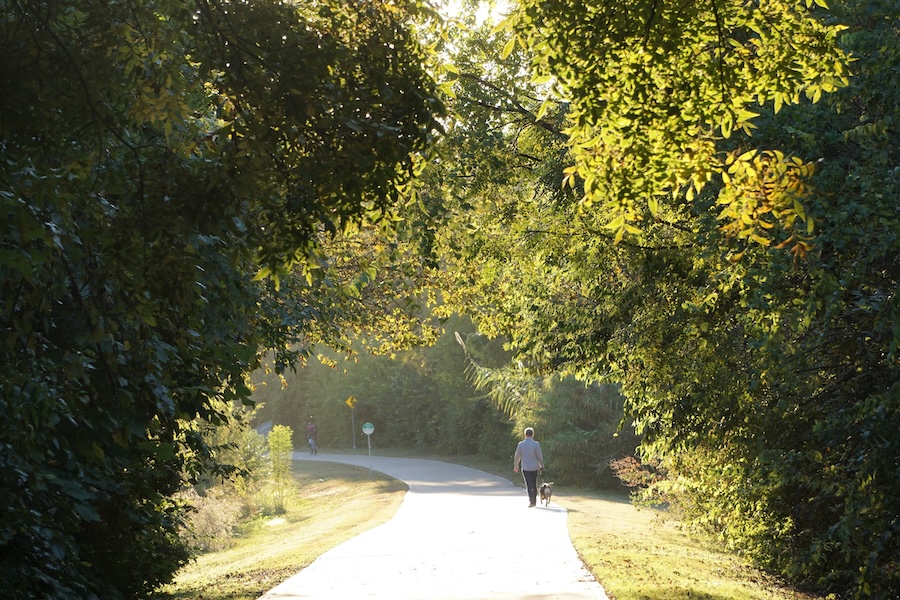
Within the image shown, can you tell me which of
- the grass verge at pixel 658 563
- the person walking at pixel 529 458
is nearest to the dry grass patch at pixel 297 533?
the person walking at pixel 529 458

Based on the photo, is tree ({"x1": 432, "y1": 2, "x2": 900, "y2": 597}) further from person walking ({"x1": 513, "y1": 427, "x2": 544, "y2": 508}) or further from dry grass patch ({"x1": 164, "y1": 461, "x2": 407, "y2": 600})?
person walking ({"x1": 513, "y1": 427, "x2": 544, "y2": 508})

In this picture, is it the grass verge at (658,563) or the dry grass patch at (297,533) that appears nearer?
the grass verge at (658,563)

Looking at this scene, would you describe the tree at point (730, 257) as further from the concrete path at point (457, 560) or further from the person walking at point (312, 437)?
the person walking at point (312, 437)

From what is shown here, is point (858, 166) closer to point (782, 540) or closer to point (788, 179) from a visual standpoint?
point (788, 179)

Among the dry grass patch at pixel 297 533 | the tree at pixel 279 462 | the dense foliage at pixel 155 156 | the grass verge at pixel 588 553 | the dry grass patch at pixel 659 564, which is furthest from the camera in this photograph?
the tree at pixel 279 462

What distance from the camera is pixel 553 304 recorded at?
12641 mm

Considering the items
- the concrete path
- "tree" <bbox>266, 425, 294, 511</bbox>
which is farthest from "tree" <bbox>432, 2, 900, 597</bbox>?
"tree" <bbox>266, 425, 294, 511</bbox>

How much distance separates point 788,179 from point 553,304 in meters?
7.44

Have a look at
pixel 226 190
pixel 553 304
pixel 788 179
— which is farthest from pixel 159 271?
pixel 553 304

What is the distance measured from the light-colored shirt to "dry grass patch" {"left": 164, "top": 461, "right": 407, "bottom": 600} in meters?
3.10

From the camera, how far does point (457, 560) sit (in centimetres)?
1490

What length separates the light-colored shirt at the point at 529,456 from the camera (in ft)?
74.4

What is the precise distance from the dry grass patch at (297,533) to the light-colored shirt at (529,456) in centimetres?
310

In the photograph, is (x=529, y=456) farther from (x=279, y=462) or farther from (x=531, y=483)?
(x=279, y=462)
